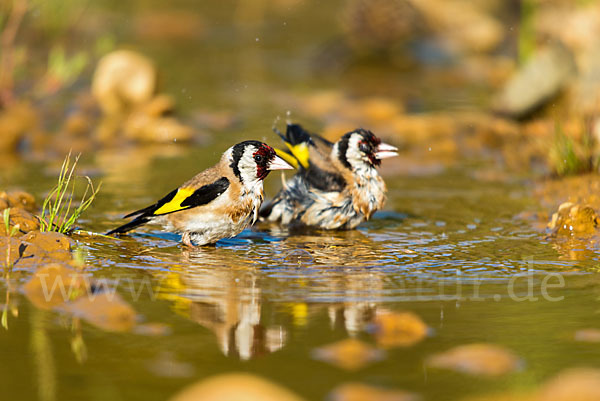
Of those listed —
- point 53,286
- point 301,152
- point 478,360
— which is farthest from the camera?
point 301,152

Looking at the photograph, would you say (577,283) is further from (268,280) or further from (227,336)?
(227,336)

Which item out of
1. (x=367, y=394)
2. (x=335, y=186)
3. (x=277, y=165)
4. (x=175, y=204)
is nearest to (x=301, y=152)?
(x=335, y=186)

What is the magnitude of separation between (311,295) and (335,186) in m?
2.38

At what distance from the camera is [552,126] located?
11211 millimetres

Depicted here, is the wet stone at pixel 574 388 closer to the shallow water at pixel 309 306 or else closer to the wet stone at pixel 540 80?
the shallow water at pixel 309 306

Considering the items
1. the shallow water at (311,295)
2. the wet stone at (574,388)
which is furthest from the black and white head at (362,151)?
the wet stone at (574,388)

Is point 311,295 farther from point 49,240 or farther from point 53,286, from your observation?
point 49,240

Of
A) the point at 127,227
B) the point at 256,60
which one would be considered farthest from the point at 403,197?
the point at 256,60

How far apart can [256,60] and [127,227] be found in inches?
426

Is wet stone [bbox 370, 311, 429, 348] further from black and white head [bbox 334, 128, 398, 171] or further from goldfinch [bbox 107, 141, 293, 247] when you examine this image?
black and white head [bbox 334, 128, 398, 171]

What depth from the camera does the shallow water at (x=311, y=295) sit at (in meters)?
4.25

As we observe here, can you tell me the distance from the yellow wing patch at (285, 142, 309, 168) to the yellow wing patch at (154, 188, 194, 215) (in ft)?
4.78

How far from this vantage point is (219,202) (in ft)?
22.1

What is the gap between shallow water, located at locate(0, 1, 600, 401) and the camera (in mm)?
4250
